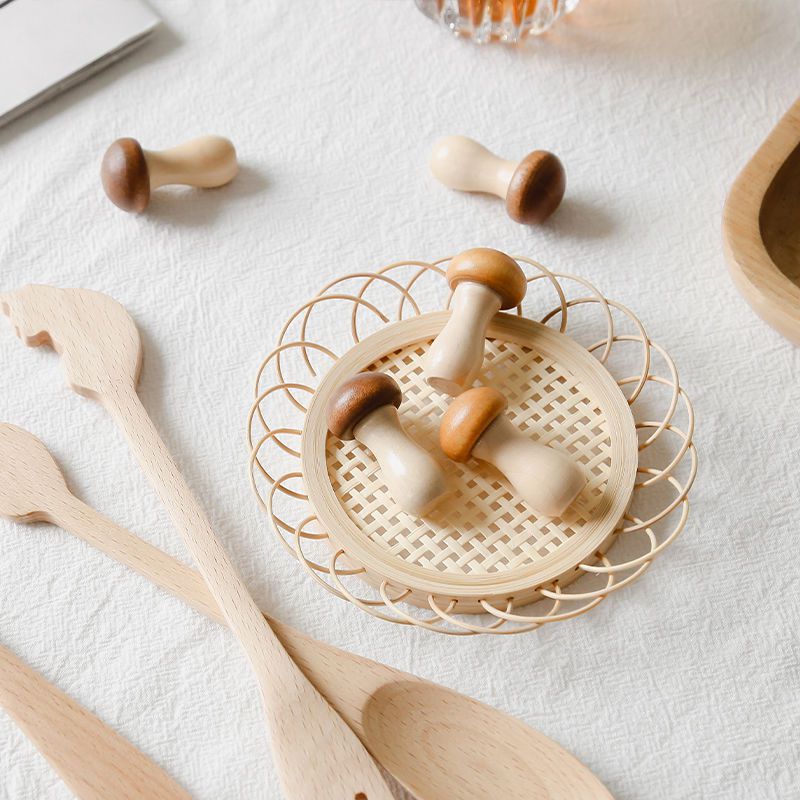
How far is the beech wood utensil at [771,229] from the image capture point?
1.94ft

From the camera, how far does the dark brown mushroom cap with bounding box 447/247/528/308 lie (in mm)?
553

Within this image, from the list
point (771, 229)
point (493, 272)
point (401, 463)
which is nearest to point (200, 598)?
point (401, 463)

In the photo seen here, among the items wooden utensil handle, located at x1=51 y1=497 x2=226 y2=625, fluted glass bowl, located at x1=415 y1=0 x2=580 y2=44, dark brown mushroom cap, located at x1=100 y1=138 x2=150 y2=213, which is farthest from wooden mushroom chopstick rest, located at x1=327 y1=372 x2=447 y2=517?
fluted glass bowl, located at x1=415 y1=0 x2=580 y2=44

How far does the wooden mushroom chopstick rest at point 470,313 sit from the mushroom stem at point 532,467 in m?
0.04

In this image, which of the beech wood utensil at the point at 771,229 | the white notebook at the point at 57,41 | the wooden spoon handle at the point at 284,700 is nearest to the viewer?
the wooden spoon handle at the point at 284,700

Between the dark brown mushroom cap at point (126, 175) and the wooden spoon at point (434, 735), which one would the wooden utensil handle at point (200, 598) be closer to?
the wooden spoon at point (434, 735)

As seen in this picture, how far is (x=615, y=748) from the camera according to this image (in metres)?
0.51

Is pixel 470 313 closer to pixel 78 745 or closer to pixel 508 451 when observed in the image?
pixel 508 451

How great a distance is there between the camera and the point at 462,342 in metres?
0.54

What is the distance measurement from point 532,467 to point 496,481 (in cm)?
4

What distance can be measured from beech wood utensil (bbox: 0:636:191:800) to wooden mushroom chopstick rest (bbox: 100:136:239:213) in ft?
1.04

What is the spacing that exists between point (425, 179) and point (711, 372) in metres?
0.24

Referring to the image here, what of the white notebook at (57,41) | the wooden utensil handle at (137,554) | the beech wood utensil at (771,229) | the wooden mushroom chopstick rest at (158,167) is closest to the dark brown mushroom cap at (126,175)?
the wooden mushroom chopstick rest at (158,167)

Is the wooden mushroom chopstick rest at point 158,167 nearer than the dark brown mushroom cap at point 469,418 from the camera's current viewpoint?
No
